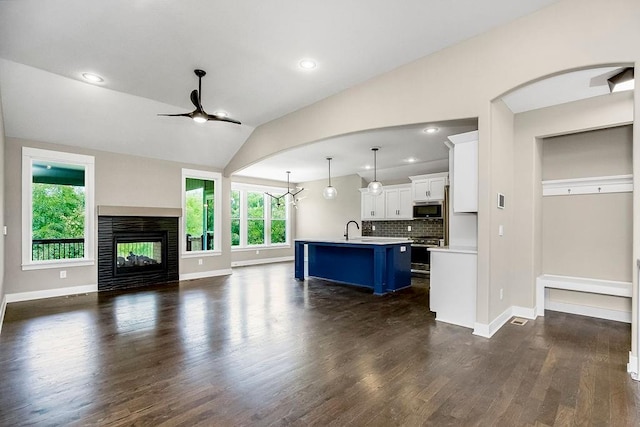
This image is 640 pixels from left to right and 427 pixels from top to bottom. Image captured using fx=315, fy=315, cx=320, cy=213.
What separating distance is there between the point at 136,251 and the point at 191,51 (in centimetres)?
450

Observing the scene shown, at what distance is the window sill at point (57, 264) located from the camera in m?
5.21

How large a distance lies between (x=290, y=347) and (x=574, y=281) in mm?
3699

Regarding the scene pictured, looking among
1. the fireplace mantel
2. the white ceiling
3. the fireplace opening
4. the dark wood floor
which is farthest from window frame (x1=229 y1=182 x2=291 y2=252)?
the dark wood floor

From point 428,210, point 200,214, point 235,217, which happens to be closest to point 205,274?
point 200,214

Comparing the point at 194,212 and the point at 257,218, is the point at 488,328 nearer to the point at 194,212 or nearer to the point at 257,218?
the point at 194,212

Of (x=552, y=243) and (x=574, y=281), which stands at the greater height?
(x=552, y=243)

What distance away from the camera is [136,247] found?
6398 mm

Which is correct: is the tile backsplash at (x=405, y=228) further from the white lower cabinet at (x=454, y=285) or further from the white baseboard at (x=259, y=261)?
the white lower cabinet at (x=454, y=285)

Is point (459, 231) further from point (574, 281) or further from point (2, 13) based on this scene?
point (2, 13)

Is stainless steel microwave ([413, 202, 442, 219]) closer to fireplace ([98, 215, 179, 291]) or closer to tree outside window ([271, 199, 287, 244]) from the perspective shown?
tree outside window ([271, 199, 287, 244])

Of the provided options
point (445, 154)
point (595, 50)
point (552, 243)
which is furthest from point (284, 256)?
point (595, 50)

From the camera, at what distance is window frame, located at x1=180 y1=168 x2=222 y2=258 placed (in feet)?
23.0

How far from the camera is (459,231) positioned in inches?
172

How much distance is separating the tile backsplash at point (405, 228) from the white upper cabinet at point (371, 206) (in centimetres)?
39
